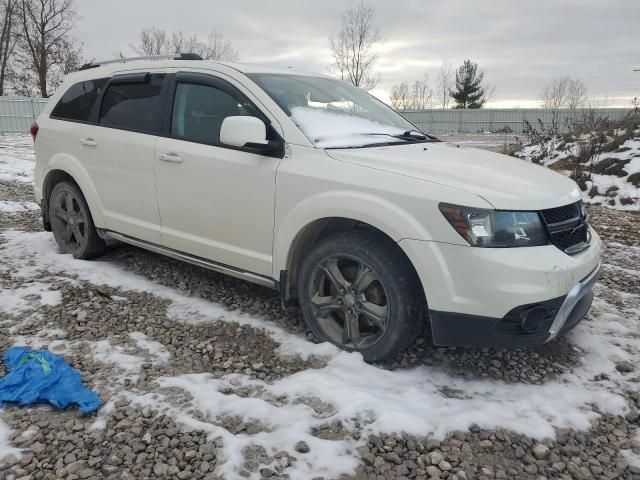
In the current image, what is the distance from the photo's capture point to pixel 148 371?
3070mm

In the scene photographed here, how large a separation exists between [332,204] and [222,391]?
1221 millimetres

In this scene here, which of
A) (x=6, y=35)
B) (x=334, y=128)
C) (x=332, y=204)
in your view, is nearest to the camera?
(x=332, y=204)

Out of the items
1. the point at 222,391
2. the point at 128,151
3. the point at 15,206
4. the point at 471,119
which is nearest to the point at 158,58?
the point at 128,151

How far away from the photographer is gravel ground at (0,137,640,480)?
231cm

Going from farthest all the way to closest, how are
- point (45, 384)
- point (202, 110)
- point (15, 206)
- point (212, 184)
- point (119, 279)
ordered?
point (15, 206)
point (119, 279)
point (202, 110)
point (212, 184)
point (45, 384)

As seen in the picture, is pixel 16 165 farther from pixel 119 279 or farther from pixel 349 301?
pixel 349 301

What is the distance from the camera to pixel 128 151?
4230mm

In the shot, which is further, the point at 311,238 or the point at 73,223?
the point at 73,223

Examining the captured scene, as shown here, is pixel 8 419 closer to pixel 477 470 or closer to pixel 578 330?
pixel 477 470

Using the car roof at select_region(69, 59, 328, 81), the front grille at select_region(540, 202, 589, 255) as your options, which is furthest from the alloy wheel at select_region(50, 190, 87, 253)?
the front grille at select_region(540, 202, 589, 255)

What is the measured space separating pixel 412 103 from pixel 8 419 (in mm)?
57467

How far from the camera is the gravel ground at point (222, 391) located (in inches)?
91.0

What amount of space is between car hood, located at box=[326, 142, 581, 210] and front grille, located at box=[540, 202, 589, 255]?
48 millimetres

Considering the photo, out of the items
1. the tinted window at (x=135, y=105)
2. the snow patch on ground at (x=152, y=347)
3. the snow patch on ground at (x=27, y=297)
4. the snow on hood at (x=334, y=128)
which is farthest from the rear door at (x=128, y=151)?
the snow on hood at (x=334, y=128)
